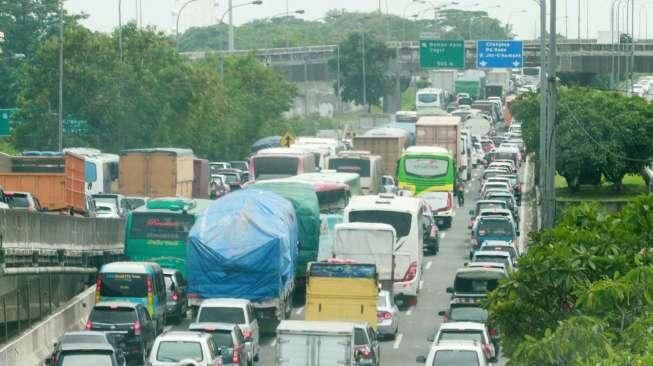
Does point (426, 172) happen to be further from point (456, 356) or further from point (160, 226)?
point (456, 356)

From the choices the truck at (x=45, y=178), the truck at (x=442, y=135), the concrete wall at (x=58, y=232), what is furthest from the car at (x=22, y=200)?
the truck at (x=442, y=135)

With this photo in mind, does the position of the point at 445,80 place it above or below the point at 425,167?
above

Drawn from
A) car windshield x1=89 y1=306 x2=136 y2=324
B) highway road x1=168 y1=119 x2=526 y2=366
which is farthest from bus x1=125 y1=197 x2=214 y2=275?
car windshield x1=89 y1=306 x2=136 y2=324

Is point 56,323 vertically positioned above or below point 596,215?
below

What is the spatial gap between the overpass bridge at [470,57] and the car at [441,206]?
39.8 metres

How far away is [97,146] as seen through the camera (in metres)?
82.7

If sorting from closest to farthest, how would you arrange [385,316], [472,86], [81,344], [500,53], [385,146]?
[81,344] < [385,316] < [385,146] < [500,53] < [472,86]

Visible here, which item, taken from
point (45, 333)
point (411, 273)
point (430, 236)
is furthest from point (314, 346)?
point (430, 236)

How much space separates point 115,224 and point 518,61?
2091 inches

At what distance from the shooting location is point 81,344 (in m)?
35.2

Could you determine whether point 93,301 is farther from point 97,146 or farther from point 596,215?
→ point 97,146

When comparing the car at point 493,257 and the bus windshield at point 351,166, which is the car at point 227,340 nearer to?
the car at point 493,257

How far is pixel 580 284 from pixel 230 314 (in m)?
14.2

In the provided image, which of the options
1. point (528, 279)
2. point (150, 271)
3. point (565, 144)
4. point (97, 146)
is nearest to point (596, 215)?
point (528, 279)
